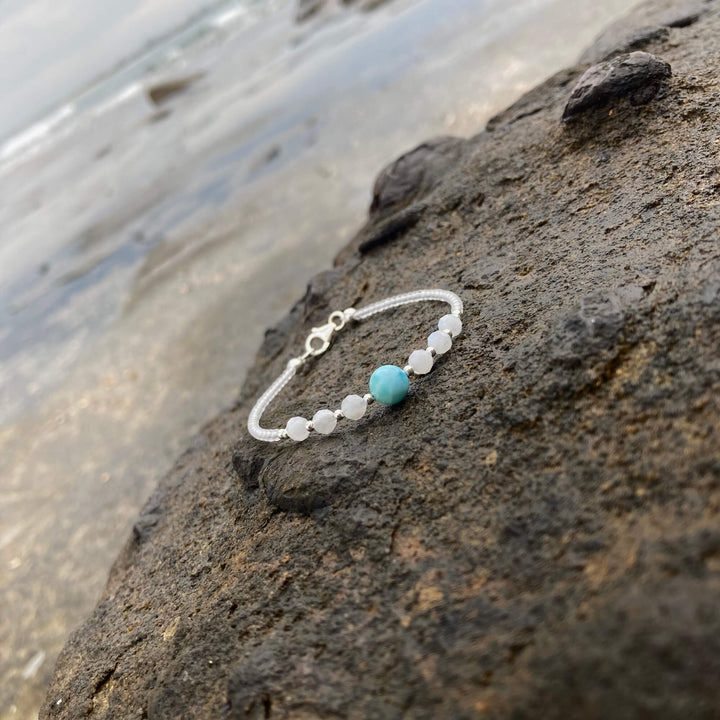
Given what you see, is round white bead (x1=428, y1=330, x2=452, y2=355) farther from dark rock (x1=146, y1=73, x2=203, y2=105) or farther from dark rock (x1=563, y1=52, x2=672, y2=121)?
dark rock (x1=146, y1=73, x2=203, y2=105)

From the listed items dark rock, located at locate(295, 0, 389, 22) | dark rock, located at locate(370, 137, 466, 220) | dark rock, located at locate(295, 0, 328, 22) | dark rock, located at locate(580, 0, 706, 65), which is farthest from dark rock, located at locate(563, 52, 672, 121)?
dark rock, located at locate(295, 0, 328, 22)

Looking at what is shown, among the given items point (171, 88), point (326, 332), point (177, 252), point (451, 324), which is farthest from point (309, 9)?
point (451, 324)

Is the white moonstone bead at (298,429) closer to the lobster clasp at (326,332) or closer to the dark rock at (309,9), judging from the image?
the lobster clasp at (326,332)

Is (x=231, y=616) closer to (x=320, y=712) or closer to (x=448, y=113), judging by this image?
(x=320, y=712)

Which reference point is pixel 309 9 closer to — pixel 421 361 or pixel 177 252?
pixel 177 252

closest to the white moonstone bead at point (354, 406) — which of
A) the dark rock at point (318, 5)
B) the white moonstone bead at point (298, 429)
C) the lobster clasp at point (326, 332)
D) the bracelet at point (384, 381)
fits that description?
the bracelet at point (384, 381)
